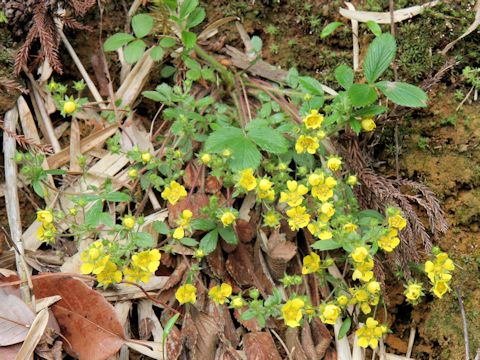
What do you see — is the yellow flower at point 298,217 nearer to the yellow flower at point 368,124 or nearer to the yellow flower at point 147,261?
the yellow flower at point 368,124

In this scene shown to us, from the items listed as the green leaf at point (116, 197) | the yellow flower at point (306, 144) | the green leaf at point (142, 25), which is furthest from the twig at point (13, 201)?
the yellow flower at point (306, 144)

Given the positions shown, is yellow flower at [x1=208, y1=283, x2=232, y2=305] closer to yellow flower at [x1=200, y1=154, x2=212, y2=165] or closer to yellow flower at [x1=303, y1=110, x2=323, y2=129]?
yellow flower at [x1=200, y1=154, x2=212, y2=165]

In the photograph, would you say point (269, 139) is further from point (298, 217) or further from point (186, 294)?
point (186, 294)

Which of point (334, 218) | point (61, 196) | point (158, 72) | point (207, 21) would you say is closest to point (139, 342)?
point (61, 196)

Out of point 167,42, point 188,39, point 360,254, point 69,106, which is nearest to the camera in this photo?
point 360,254

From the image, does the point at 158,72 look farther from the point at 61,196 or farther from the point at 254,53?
the point at 61,196

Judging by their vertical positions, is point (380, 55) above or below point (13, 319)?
above

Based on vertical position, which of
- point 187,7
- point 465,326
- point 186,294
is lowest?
point 465,326

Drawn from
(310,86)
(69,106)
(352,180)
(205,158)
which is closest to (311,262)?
(352,180)
